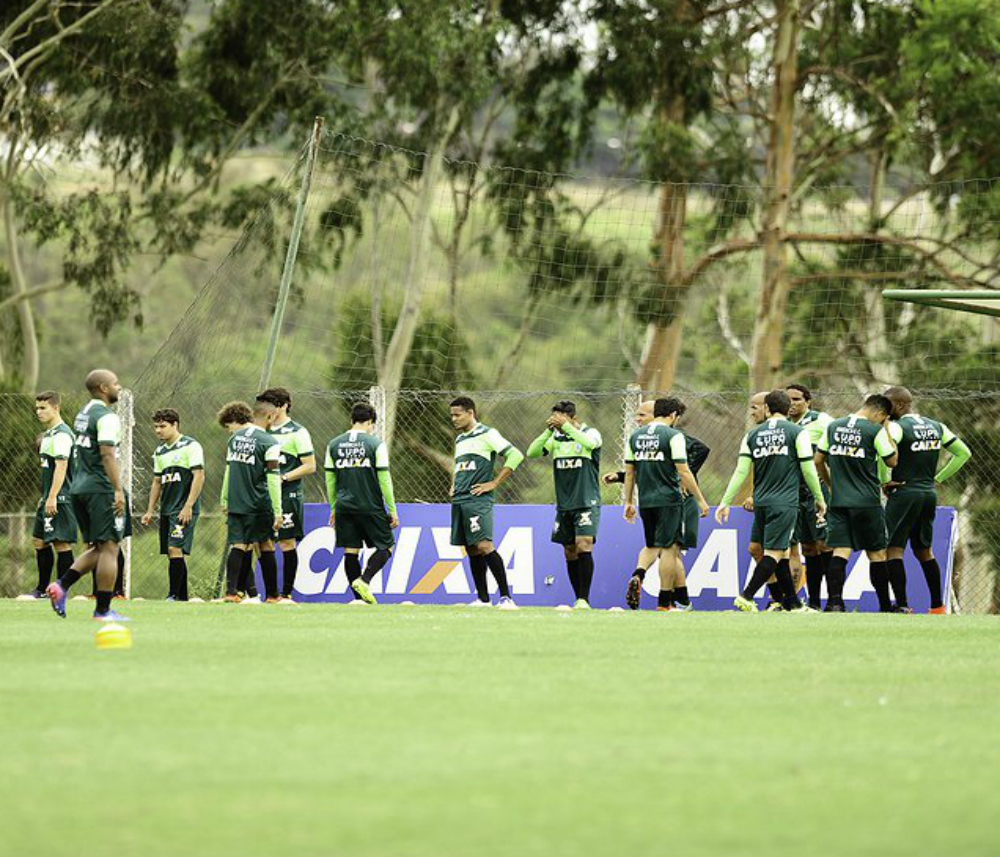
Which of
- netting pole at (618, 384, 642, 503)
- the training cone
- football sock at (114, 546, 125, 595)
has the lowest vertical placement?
football sock at (114, 546, 125, 595)

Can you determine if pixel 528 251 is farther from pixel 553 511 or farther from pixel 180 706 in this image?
pixel 180 706

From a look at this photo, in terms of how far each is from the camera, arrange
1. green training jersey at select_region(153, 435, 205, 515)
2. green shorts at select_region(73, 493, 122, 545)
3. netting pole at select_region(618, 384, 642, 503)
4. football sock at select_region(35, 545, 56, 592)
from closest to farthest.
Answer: green shorts at select_region(73, 493, 122, 545) → green training jersey at select_region(153, 435, 205, 515) → football sock at select_region(35, 545, 56, 592) → netting pole at select_region(618, 384, 642, 503)

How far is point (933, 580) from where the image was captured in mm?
17656

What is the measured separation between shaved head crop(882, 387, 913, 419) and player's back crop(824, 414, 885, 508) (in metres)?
0.27

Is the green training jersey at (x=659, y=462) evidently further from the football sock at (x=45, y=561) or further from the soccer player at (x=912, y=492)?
the football sock at (x=45, y=561)

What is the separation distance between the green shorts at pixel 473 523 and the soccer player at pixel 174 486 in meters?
2.60

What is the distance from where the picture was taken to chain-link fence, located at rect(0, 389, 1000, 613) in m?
22.8

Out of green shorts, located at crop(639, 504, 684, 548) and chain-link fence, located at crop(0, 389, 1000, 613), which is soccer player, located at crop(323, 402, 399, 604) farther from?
green shorts, located at crop(639, 504, 684, 548)

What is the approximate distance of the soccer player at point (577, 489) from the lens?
18.5 m

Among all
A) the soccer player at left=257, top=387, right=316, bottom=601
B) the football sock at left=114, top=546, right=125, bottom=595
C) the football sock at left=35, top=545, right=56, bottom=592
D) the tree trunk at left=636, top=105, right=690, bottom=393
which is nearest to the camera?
the soccer player at left=257, top=387, right=316, bottom=601

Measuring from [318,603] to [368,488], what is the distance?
1489mm

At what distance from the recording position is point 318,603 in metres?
19.5

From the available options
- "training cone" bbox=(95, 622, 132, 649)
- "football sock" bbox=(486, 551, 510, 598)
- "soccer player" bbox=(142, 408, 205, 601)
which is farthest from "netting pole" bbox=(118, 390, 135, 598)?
"training cone" bbox=(95, 622, 132, 649)

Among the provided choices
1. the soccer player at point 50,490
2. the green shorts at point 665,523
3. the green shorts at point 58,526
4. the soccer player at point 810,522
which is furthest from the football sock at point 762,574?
the green shorts at point 58,526
